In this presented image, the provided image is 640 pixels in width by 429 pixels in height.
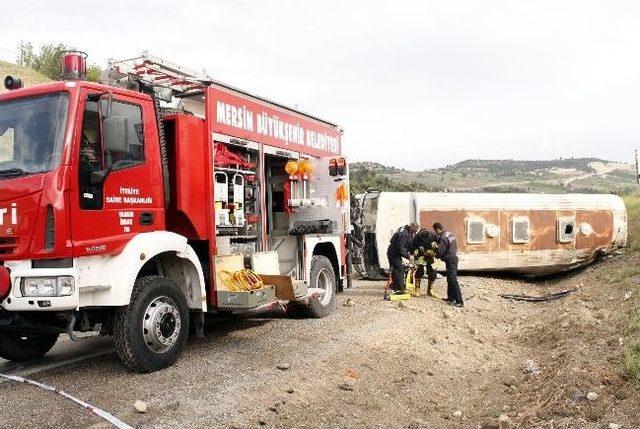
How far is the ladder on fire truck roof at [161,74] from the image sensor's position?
6496 millimetres

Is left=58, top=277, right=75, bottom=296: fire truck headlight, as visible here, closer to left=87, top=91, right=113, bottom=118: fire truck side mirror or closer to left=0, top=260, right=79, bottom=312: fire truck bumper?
left=0, top=260, right=79, bottom=312: fire truck bumper

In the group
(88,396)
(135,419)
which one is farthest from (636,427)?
(88,396)

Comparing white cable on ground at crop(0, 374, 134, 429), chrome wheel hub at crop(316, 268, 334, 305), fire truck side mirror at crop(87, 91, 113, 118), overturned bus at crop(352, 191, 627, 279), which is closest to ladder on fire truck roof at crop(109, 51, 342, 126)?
fire truck side mirror at crop(87, 91, 113, 118)

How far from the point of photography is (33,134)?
17.6 ft

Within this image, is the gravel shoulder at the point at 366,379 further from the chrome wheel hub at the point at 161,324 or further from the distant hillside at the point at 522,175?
the distant hillside at the point at 522,175

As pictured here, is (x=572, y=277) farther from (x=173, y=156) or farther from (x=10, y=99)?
(x=10, y=99)

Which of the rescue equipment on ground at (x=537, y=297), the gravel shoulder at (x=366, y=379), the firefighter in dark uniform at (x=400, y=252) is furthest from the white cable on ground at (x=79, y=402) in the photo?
the rescue equipment on ground at (x=537, y=297)

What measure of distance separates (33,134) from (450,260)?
8.15 m

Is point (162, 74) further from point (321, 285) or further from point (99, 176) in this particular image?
point (321, 285)

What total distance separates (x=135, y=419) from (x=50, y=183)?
2.16 m

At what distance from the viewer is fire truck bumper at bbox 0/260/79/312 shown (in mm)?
5031

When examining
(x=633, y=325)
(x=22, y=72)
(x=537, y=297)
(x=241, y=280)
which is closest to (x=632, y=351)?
(x=633, y=325)

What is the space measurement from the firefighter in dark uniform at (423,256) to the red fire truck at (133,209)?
465 cm

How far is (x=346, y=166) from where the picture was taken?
32.8ft
